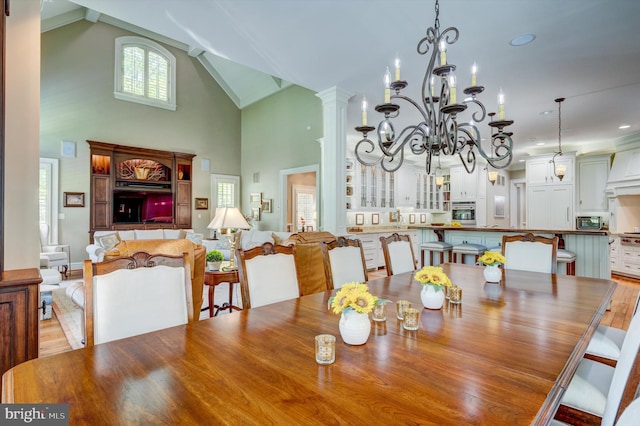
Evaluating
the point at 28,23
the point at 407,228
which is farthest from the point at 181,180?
the point at 28,23

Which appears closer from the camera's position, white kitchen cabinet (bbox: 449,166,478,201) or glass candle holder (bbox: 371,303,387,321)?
glass candle holder (bbox: 371,303,387,321)

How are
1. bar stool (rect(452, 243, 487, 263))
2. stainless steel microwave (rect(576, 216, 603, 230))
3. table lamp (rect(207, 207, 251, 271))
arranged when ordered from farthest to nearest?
stainless steel microwave (rect(576, 216, 603, 230)), bar stool (rect(452, 243, 487, 263)), table lamp (rect(207, 207, 251, 271))

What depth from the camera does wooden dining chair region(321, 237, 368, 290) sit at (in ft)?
7.72

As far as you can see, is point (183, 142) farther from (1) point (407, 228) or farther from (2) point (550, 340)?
(2) point (550, 340)

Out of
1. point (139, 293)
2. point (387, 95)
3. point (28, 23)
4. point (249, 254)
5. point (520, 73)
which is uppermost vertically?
point (520, 73)

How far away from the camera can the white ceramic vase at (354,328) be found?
1169 mm

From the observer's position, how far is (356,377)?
959mm

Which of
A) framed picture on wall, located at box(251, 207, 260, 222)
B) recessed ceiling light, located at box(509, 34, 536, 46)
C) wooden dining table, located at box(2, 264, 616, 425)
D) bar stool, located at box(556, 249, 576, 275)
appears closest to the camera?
wooden dining table, located at box(2, 264, 616, 425)

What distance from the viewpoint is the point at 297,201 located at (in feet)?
28.3

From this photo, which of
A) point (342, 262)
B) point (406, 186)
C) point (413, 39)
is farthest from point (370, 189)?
point (342, 262)

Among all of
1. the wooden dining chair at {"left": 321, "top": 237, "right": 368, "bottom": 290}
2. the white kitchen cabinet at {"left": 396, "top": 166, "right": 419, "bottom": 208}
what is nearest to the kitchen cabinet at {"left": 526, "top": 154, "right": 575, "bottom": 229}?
the white kitchen cabinet at {"left": 396, "top": 166, "right": 419, "bottom": 208}

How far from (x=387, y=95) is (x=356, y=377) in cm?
187

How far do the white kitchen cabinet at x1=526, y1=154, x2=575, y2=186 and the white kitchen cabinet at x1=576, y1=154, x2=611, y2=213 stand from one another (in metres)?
0.40

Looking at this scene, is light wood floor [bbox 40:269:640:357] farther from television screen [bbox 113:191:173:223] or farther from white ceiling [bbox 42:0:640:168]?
television screen [bbox 113:191:173:223]
